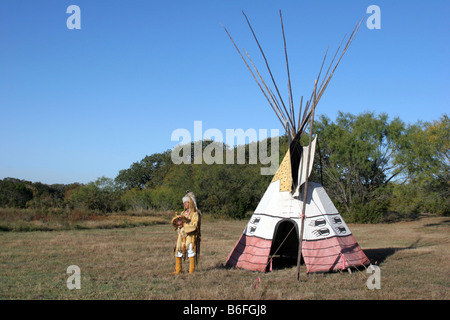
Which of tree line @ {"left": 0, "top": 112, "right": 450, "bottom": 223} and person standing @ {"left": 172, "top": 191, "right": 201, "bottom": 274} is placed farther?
tree line @ {"left": 0, "top": 112, "right": 450, "bottom": 223}

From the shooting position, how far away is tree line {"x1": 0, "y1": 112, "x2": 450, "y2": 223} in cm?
2119

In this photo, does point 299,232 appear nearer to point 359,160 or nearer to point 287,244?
point 287,244

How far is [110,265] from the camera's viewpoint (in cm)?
952

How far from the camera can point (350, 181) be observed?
94.0 feet

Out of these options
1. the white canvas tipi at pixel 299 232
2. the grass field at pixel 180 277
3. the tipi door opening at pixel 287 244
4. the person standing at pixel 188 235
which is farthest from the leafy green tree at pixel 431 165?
the person standing at pixel 188 235

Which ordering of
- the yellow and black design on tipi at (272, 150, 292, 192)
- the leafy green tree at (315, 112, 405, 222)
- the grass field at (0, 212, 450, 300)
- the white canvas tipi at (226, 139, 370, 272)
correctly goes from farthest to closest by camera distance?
1. the leafy green tree at (315, 112, 405, 222)
2. the yellow and black design on tipi at (272, 150, 292, 192)
3. the white canvas tipi at (226, 139, 370, 272)
4. the grass field at (0, 212, 450, 300)

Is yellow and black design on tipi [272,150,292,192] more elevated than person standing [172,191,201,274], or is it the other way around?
yellow and black design on tipi [272,150,292,192]

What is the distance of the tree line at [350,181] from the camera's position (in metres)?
21.2

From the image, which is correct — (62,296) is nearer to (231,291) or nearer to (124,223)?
(231,291)

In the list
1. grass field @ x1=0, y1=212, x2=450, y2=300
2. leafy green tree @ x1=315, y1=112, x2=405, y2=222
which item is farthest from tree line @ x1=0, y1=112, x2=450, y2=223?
grass field @ x1=0, y1=212, x2=450, y2=300

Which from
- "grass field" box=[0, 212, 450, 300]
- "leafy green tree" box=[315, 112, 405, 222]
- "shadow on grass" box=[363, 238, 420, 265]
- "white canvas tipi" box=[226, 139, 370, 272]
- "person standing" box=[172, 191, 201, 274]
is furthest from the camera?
"leafy green tree" box=[315, 112, 405, 222]

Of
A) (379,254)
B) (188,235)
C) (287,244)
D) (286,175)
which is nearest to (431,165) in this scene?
(379,254)

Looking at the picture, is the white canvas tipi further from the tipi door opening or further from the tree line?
the tree line

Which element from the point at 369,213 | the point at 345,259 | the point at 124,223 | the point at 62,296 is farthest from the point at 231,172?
the point at 62,296
